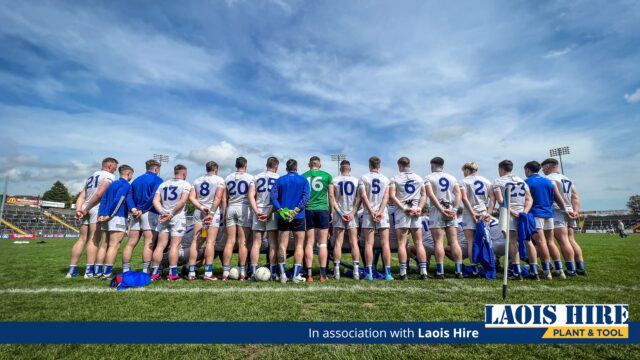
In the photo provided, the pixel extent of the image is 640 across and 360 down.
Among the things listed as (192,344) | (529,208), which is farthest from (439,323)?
(529,208)

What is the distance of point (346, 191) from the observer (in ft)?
23.5

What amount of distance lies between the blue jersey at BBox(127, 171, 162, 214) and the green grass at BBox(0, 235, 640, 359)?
1.79 metres

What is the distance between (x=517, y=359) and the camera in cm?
275

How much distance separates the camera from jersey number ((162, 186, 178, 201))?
23.0 ft

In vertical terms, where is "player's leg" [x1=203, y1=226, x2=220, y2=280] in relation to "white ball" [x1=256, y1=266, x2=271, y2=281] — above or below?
above

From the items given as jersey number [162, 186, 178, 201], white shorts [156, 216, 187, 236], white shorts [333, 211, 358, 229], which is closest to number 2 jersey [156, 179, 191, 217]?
jersey number [162, 186, 178, 201]

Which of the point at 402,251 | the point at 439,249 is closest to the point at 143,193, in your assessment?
the point at 402,251

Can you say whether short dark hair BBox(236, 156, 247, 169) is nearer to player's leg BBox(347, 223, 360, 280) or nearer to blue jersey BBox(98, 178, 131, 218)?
blue jersey BBox(98, 178, 131, 218)

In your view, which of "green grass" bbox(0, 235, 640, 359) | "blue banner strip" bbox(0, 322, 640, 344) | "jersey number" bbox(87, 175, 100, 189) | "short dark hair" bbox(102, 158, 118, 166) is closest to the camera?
"green grass" bbox(0, 235, 640, 359)

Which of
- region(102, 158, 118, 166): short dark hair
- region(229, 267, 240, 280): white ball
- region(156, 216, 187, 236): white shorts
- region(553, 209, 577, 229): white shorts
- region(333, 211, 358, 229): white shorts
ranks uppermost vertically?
region(102, 158, 118, 166): short dark hair

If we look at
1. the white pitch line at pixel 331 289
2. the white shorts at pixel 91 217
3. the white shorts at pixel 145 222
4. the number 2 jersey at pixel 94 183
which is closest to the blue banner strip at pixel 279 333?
the white pitch line at pixel 331 289

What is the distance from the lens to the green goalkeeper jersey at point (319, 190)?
22.5 ft

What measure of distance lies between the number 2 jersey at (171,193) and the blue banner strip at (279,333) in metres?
3.67

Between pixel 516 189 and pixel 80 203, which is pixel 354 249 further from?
pixel 80 203
